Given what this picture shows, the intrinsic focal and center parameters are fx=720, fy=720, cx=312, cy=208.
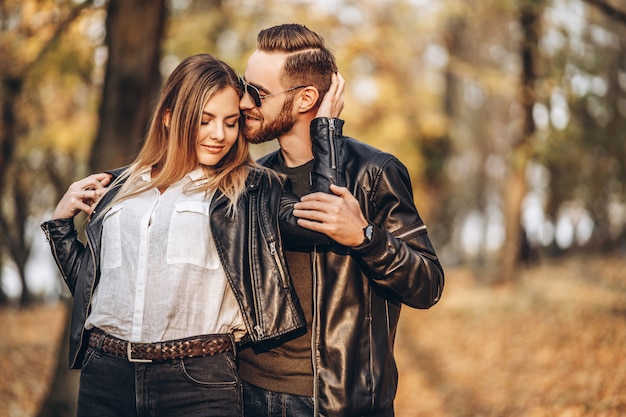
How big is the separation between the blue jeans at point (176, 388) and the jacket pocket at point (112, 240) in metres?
0.39

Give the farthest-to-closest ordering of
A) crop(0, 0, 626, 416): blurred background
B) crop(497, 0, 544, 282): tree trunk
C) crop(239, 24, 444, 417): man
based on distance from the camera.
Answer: crop(497, 0, 544, 282): tree trunk, crop(0, 0, 626, 416): blurred background, crop(239, 24, 444, 417): man

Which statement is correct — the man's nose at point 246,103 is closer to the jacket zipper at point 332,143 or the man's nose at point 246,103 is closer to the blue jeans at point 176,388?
the jacket zipper at point 332,143

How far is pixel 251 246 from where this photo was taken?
283 centimetres

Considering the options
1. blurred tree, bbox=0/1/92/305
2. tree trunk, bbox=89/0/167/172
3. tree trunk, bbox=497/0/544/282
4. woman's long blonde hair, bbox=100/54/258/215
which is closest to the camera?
woman's long blonde hair, bbox=100/54/258/215

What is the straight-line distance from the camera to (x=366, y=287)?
114 inches

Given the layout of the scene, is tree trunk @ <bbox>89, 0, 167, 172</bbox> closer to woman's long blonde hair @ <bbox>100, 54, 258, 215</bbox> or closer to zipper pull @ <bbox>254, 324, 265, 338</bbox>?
woman's long blonde hair @ <bbox>100, 54, 258, 215</bbox>

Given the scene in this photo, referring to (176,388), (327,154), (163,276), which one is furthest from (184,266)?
(327,154)

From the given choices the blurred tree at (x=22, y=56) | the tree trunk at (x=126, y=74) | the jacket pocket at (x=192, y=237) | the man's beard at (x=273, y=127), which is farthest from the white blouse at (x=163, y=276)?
the blurred tree at (x=22, y=56)

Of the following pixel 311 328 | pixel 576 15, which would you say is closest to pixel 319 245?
pixel 311 328

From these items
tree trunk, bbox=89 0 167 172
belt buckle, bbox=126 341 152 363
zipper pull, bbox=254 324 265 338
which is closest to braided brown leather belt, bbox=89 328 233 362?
belt buckle, bbox=126 341 152 363

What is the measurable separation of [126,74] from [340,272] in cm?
431

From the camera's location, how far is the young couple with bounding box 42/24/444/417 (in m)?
2.70

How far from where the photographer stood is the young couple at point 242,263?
2695 millimetres

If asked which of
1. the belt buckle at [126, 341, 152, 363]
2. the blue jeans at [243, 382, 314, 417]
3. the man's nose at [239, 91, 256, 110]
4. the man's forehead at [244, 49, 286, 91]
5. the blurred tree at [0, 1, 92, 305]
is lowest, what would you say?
the blue jeans at [243, 382, 314, 417]
